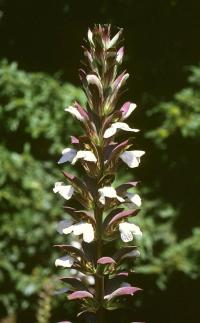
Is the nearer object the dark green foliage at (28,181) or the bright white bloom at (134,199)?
the bright white bloom at (134,199)

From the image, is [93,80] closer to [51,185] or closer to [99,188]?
[99,188]

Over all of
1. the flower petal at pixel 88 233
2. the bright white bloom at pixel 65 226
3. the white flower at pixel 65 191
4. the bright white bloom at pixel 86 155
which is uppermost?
the bright white bloom at pixel 86 155

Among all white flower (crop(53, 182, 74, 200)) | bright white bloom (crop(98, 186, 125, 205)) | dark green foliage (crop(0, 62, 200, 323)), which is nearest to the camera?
bright white bloom (crop(98, 186, 125, 205))

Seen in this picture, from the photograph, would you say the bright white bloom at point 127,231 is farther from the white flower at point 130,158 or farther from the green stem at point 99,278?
the white flower at point 130,158

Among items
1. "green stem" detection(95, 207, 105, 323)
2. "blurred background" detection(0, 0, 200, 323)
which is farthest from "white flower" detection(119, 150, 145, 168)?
"blurred background" detection(0, 0, 200, 323)

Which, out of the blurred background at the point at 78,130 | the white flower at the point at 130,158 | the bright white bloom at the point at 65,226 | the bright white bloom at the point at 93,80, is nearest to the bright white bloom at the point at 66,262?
the bright white bloom at the point at 65,226

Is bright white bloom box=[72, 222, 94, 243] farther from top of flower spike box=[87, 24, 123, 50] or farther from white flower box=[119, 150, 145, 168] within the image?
top of flower spike box=[87, 24, 123, 50]
